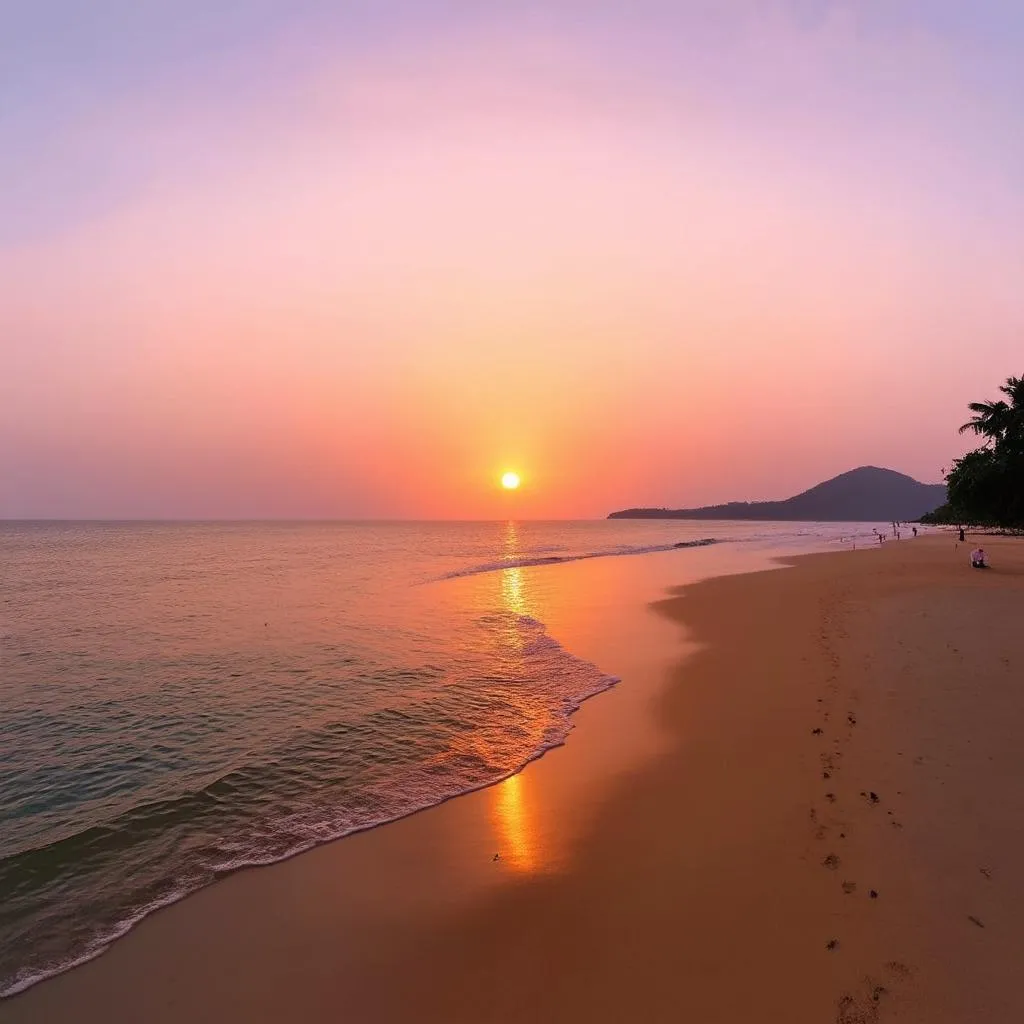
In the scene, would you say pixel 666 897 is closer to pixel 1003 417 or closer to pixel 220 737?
pixel 220 737

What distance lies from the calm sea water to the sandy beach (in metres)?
0.90

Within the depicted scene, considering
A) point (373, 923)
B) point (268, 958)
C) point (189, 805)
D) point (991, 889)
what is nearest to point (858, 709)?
point (991, 889)

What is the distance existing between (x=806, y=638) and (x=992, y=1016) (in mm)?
15456

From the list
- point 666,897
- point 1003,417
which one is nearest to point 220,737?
point 666,897

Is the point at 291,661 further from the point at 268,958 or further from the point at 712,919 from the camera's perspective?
the point at 712,919

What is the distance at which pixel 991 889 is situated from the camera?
6.15 m

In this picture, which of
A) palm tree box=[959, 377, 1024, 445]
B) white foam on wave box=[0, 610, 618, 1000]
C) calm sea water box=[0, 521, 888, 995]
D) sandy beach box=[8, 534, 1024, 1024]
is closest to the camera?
sandy beach box=[8, 534, 1024, 1024]

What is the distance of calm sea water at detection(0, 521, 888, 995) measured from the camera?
776 cm

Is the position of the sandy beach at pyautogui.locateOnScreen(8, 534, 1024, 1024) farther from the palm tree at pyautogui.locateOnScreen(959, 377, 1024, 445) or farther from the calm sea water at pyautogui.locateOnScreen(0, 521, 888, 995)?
the palm tree at pyautogui.locateOnScreen(959, 377, 1024, 445)

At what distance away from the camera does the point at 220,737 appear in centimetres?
1257

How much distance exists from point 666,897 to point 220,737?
32.1ft

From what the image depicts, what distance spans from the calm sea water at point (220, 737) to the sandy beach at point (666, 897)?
0.90 metres

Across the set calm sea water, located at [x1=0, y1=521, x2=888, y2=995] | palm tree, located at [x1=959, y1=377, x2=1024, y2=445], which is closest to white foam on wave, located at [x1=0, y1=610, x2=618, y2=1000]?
calm sea water, located at [x1=0, y1=521, x2=888, y2=995]

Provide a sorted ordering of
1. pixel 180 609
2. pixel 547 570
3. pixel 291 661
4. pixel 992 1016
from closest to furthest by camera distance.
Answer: pixel 992 1016 → pixel 291 661 → pixel 180 609 → pixel 547 570
